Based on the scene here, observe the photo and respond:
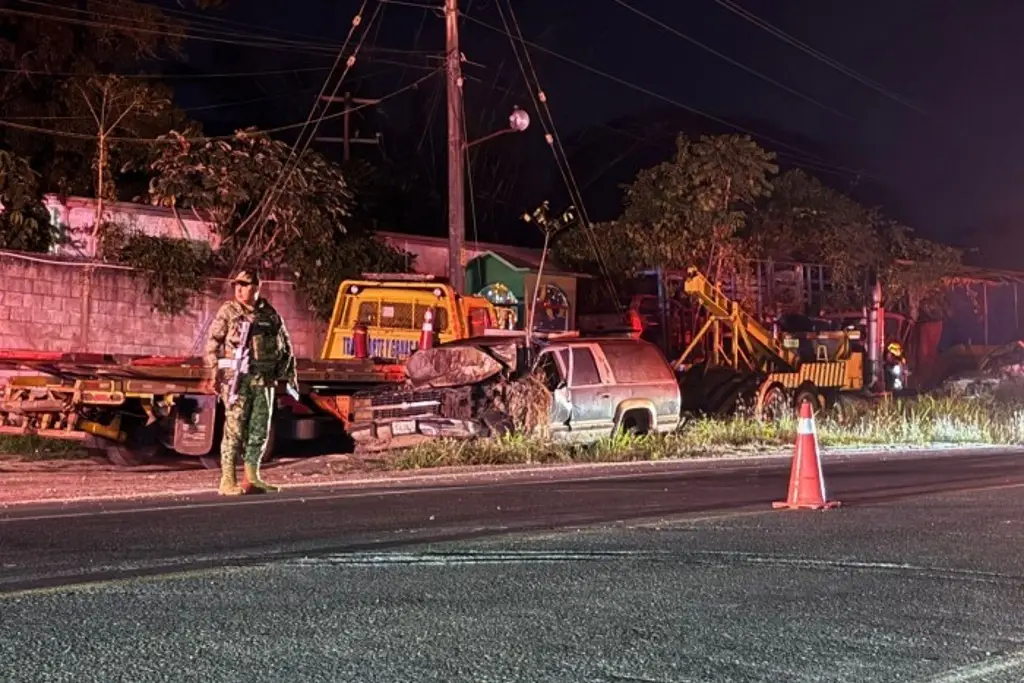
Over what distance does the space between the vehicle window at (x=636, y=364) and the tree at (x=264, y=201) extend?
273 inches

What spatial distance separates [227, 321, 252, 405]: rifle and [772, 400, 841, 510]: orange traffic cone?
4496 mm

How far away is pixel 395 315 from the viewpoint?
639 inches

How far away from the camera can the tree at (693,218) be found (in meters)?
25.6

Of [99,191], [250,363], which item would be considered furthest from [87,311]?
[250,363]

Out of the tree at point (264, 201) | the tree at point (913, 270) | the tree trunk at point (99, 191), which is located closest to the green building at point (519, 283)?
the tree at point (264, 201)

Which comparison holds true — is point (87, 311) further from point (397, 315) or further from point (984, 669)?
point (984, 669)

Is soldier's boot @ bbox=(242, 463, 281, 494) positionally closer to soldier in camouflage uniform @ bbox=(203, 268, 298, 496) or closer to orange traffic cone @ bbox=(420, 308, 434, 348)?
soldier in camouflage uniform @ bbox=(203, 268, 298, 496)

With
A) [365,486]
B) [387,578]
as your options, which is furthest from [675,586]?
[365,486]

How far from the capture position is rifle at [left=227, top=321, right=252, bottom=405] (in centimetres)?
930

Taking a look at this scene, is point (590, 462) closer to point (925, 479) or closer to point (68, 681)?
point (925, 479)

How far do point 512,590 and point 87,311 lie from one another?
14435 millimetres

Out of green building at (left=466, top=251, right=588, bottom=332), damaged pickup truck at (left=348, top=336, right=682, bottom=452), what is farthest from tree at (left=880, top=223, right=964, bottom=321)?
damaged pickup truck at (left=348, top=336, right=682, bottom=452)

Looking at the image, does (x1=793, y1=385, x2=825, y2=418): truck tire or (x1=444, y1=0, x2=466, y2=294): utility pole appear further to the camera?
(x1=793, y1=385, x2=825, y2=418): truck tire

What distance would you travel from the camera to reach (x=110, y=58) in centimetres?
2247
